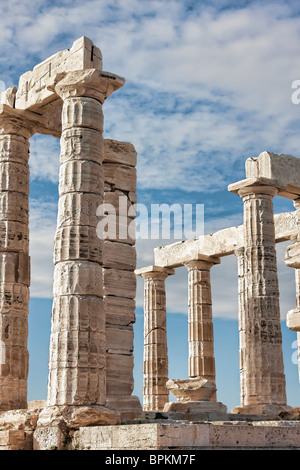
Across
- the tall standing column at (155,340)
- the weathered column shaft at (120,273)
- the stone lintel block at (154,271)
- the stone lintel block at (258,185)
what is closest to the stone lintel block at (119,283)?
the weathered column shaft at (120,273)

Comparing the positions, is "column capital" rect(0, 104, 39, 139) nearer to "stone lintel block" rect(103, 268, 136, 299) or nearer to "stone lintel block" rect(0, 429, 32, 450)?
"stone lintel block" rect(103, 268, 136, 299)

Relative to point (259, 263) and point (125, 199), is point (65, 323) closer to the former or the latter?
point (125, 199)

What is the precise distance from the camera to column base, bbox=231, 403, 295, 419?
2541cm

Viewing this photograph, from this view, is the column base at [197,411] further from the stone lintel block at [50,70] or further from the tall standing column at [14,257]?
the stone lintel block at [50,70]

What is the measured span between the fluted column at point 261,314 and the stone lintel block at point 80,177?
947cm

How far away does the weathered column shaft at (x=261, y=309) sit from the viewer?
26188 millimetres

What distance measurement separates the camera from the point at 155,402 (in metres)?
34.7

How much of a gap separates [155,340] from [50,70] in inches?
709

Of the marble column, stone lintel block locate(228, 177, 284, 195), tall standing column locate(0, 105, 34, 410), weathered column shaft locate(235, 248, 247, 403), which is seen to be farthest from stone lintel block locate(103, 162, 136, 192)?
weathered column shaft locate(235, 248, 247, 403)

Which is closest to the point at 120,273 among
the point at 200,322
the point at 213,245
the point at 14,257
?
the point at 14,257

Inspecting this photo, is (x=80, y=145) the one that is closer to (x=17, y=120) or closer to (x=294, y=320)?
(x=17, y=120)

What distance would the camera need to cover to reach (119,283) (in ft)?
72.3

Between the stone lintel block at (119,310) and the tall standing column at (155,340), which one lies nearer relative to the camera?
the stone lintel block at (119,310)

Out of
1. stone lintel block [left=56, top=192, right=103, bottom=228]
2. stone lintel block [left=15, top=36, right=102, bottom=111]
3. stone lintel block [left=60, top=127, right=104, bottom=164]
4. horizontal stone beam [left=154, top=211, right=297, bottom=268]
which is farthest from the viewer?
horizontal stone beam [left=154, top=211, right=297, bottom=268]
